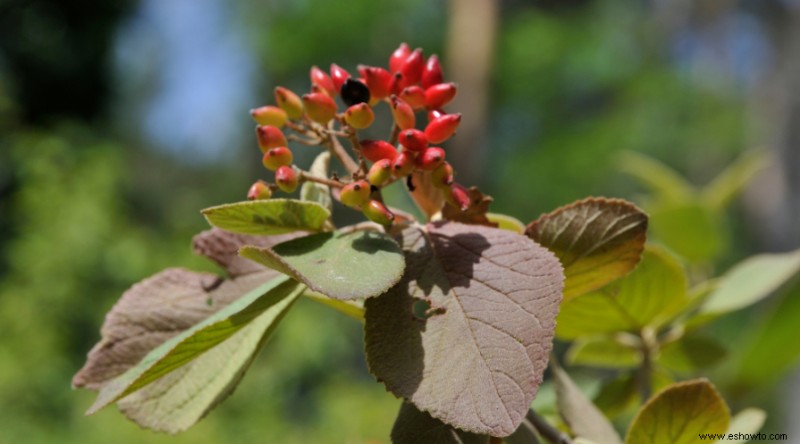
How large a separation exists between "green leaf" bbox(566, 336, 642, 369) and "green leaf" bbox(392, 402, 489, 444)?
0.24m

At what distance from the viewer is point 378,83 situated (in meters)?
0.42

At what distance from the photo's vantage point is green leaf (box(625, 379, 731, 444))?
392mm

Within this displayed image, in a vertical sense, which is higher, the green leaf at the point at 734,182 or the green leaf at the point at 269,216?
the green leaf at the point at 269,216

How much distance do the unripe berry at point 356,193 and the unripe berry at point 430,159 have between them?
1.2 inches

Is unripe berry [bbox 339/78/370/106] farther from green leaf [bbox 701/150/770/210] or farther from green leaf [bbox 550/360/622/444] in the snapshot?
green leaf [bbox 701/150/770/210]

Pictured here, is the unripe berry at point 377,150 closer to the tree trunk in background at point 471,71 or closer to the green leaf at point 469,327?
the green leaf at point 469,327

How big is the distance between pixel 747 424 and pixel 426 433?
21cm

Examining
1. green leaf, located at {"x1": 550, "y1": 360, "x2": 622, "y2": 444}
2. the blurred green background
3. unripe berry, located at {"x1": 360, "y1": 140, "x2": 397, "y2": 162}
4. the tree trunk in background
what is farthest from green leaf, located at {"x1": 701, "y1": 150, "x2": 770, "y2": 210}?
the tree trunk in background

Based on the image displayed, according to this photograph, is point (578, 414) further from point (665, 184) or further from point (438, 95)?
point (665, 184)

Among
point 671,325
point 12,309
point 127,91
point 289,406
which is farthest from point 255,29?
point 671,325

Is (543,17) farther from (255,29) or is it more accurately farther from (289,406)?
(289,406)

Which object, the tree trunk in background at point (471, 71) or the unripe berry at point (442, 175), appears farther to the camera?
the tree trunk in background at point (471, 71)

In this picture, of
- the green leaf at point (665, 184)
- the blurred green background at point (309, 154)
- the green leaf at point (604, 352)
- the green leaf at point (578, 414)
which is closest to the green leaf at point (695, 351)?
the green leaf at point (604, 352)

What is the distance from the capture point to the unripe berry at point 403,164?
37 cm
